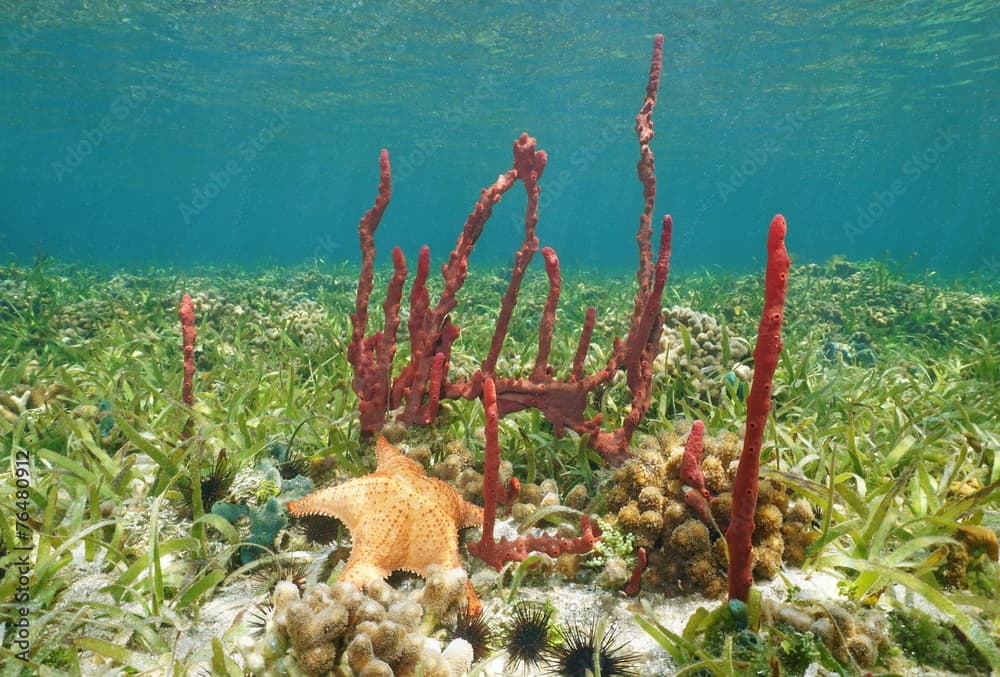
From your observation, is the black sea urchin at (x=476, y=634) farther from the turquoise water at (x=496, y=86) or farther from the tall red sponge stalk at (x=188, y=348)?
the turquoise water at (x=496, y=86)

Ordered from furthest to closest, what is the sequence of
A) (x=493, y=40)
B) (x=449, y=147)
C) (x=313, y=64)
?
(x=449, y=147), (x=313, y=64), (x=493, y=40)

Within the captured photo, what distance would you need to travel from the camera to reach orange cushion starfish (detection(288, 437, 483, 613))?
2.40 metres

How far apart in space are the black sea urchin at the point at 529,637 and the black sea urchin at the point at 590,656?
0.05 m

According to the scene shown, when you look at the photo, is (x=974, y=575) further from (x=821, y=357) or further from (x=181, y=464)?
(x=821, y=357)

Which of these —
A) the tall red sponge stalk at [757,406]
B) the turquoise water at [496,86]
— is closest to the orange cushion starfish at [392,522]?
the tall red sponge stalk at [757,406]

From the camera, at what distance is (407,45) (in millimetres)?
28031

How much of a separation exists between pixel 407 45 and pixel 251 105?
20.4 metres

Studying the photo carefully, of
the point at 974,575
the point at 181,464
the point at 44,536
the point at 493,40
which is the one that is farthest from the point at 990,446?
the point at 493,40

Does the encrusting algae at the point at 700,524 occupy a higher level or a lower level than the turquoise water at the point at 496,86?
lower

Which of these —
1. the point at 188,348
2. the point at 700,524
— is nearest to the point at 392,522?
the point at 700,524

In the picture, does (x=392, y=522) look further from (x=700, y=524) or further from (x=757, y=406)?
(x=757, y=406)

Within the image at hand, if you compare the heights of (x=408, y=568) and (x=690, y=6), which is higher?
(x=690, y=6)

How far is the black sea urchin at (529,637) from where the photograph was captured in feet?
7.32

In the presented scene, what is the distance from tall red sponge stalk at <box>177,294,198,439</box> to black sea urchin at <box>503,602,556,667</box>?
258 cm
